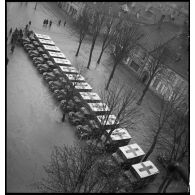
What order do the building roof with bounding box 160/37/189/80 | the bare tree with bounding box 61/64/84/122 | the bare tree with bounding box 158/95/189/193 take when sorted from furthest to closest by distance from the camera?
the building roof with bounding box 160/37/189/80 < the bare tree with bounding box 61/64/84/122 < the bare tree with bounding box 158/95/189/193

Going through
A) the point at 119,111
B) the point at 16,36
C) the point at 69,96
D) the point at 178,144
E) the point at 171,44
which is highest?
the point at 171,44

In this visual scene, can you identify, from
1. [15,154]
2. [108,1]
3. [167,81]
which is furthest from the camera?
[108,1]

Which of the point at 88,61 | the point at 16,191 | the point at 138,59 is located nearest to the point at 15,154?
the point at 16,191

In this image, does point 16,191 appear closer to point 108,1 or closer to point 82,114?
point 82,114

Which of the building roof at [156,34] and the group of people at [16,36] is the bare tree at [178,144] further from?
the group of people at [16,36]

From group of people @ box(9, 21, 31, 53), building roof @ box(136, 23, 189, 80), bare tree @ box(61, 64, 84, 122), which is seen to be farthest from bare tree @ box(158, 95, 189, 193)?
group of people @ box(9, 21, 31, 53)

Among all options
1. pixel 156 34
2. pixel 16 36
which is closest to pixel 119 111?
pixel 16 36

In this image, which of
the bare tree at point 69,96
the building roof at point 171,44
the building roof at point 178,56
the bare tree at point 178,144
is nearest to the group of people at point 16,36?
the bare tree at point 69,96

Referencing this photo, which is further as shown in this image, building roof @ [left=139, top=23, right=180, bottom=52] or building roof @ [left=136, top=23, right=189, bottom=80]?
building roof @ [left=139, top=23, right=180, bottom=52]

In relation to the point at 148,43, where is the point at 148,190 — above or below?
below

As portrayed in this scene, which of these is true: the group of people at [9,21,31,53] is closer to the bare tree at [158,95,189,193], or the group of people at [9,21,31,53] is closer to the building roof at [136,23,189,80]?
the building roof at [136,23,189,80]

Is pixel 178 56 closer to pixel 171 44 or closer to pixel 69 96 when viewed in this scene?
pixel 171 44
